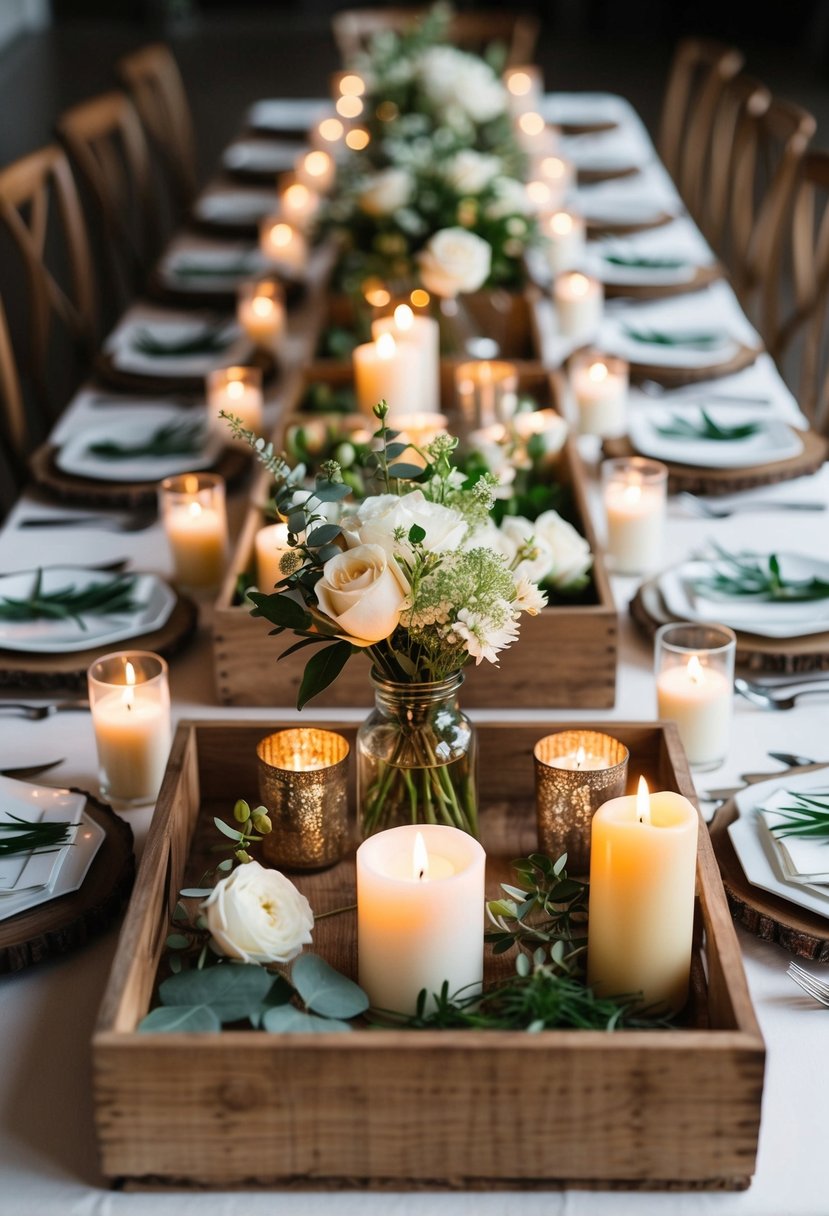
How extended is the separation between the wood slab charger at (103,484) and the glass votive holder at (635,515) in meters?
0.66

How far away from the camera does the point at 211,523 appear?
1.96 meters

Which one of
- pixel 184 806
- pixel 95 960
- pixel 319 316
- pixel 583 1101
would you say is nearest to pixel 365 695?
pixel 184 806

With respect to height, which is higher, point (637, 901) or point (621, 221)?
point (637, 901)

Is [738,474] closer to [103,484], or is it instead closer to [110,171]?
[103,484]

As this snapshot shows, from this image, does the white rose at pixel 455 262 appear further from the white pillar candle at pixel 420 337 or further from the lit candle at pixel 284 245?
the lit candle at pixel 284 245

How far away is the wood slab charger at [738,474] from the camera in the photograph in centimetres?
228

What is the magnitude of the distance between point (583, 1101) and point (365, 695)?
77cm

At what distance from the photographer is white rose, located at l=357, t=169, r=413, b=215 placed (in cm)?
297

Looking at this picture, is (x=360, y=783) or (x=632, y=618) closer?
(x=360, y=783)

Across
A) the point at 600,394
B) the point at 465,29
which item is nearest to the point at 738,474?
the point at 600,394

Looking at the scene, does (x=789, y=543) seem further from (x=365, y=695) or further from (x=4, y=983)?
(x=4, y=983)

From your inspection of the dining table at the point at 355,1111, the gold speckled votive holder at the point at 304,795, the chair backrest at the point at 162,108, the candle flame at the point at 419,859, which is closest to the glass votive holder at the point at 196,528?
the dining table at the point at 355,1111

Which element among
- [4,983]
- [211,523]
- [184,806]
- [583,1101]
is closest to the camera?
[583,1101]

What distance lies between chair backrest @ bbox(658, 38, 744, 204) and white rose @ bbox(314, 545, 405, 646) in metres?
4.25
